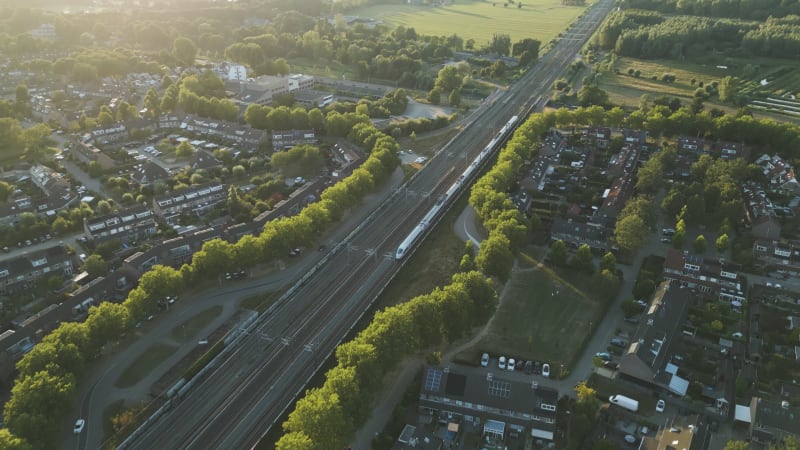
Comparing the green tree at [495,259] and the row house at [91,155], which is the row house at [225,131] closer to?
the row house at [91,155]

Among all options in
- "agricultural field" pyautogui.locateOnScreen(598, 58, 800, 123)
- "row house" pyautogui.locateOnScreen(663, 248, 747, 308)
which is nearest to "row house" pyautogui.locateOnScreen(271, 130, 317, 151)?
"row house" pyautogui.locateOnScreen(663, 248, 747, 308)

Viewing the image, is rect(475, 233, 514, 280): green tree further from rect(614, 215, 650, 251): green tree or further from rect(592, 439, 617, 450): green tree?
rect(592, 439, 617, 450): green tree

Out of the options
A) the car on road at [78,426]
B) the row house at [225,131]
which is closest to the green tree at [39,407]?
the car on road at [78,426]

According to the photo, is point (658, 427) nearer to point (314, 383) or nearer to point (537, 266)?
point (537, 266)

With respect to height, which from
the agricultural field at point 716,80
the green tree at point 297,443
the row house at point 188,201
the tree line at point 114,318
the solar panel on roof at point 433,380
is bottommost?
the agricultural field at point 716,80

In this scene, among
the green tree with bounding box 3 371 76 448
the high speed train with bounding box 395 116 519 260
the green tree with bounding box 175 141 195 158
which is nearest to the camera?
the green tree with bounding box 3 371 76 448

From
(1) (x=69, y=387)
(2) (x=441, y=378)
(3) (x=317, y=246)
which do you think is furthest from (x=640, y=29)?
(1) (x=69, y=387)

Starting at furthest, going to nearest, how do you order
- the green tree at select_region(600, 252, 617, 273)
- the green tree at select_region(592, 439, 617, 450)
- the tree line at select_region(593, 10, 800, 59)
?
the tree line at select_region(593, 10, 800, 59), the green tree at select_region(600, 252, 617, 273), the green tree at select_region(592, 439, 617, 450)
